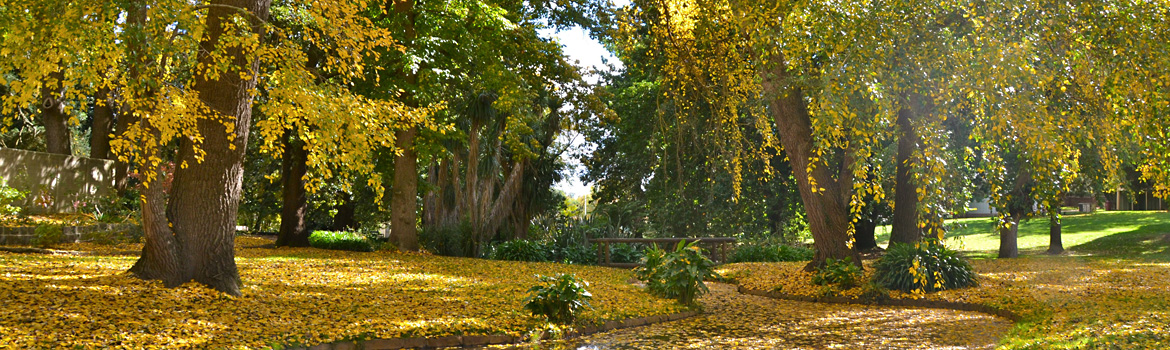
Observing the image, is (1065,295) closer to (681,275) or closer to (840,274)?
(840,274)

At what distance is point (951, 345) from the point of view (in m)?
6.86

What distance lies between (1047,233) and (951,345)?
26306 mm

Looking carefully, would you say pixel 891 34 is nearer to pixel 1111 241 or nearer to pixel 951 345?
pixel 951 345

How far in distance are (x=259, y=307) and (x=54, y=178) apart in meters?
13.4

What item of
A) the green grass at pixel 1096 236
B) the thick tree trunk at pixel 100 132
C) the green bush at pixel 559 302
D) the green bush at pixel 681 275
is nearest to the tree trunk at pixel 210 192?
the green bush at pixel 559 302

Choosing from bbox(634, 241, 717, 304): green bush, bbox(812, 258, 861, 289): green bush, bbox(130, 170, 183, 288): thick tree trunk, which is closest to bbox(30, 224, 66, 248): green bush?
bbox(130, 170, 183, 288): thick tree trunk

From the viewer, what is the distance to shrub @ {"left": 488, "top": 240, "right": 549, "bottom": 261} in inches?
642

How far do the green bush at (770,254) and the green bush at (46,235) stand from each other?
1350cm

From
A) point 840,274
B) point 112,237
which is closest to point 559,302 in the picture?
point 840,274

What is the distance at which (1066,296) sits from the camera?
969cm

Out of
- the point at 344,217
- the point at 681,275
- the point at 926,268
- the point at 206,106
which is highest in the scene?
the point at 206,106

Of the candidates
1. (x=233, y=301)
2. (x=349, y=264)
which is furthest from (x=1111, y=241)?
(x=233, y=301)

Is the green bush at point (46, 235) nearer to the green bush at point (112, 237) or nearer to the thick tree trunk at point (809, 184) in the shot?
the green bush at point (112, 237)

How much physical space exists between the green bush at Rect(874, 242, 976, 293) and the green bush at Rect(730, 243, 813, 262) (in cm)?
598
